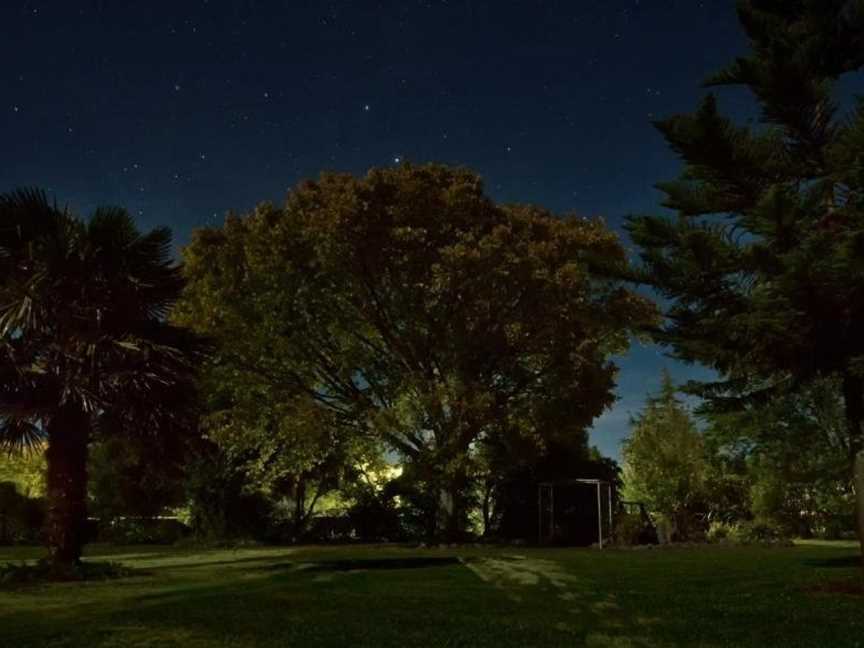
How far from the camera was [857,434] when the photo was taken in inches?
509

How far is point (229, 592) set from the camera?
13898 mm

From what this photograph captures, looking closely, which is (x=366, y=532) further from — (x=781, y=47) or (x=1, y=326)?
(x=781, y=47)

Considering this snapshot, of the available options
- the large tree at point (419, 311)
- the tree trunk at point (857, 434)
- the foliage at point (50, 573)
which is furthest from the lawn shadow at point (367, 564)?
the tree trunk at point (857, 434)

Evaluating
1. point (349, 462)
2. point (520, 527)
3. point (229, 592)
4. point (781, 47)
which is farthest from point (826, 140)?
point (520, 527)

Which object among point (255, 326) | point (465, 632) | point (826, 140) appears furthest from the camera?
point (255, 326)

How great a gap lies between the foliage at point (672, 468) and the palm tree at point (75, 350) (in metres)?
22.0

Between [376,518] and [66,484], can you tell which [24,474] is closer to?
[376,518]

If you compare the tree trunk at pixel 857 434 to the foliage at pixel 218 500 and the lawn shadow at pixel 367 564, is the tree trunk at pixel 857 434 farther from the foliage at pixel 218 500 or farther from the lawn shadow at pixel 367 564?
the foliage at pixel 218 500

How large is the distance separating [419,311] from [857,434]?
1771 cm

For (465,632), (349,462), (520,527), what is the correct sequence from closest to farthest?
(465,632) → (349,462) → (520,527)

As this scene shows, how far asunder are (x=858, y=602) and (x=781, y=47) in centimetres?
764

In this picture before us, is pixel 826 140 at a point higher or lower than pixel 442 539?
higher

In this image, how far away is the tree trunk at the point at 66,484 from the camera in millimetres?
17078

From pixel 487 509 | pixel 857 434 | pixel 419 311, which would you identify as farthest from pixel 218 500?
pixel 857 434
